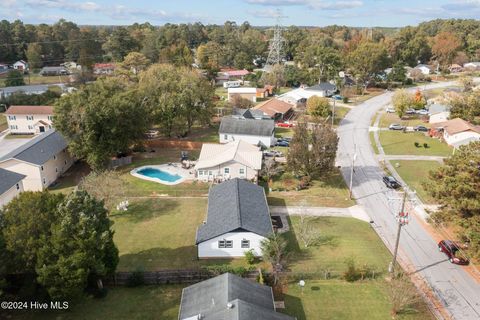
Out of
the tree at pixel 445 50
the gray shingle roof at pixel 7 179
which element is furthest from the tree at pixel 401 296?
the tree at pixel 445 50

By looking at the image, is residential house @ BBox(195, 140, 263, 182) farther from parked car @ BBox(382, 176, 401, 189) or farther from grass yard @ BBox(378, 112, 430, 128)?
grass yard @ BBox(378, 112, 430, 128)

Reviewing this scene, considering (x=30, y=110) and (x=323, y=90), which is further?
(x=323, y=90)

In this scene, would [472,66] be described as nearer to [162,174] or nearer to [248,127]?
[248,127]

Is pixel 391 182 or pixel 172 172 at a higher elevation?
pixel 391 182

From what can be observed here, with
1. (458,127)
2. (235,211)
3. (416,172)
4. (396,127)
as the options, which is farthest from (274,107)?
(235,211)

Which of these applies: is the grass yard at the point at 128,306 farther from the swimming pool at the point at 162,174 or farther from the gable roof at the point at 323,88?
the gable roof at the point at 323,88

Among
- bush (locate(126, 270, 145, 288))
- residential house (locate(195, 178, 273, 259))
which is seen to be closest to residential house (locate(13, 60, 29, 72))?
residential house (locate(195, 178, 273, 259))

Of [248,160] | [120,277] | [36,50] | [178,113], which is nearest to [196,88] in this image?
[178,113]

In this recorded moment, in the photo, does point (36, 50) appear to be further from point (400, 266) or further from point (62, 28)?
point (400, 266)
